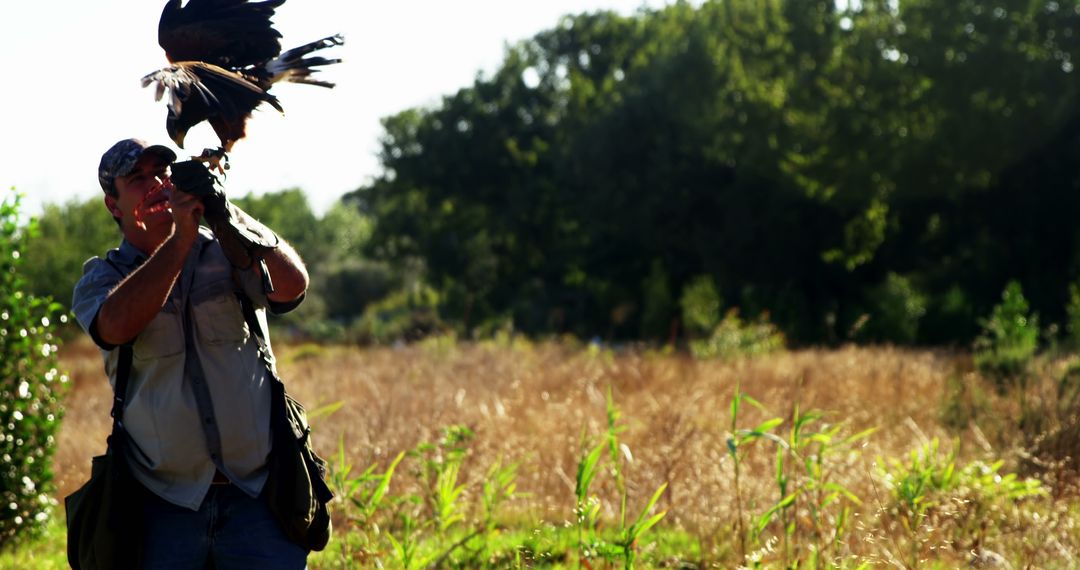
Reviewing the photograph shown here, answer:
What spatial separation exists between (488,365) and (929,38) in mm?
23309

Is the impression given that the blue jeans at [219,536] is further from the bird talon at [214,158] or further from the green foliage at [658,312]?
the green foliage at [658,312]

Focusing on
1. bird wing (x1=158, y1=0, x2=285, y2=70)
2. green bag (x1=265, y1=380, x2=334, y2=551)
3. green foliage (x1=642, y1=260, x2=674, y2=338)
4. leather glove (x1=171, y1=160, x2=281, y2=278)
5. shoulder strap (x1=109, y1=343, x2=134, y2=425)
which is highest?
bird wing (x1=158, y1=0, x2=285, y2=70)

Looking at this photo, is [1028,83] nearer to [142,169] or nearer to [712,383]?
[712,383]

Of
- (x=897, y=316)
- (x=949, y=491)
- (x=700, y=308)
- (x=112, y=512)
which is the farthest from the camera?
(x=897, y=316)

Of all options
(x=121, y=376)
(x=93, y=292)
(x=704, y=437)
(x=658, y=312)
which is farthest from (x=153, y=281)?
(x=658, y=312)

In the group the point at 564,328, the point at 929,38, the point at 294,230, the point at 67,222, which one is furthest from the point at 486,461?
the point at 294,230

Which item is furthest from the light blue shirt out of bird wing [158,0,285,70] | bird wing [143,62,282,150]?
bird wing [158,0,285,70]

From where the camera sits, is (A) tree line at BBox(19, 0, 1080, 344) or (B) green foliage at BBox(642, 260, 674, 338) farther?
(B) green foliage at BBox(642, 260, 674, 338)

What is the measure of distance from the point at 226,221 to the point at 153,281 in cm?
23

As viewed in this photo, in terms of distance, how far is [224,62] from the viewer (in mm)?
3387

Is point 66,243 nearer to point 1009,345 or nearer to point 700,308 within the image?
point 700,308

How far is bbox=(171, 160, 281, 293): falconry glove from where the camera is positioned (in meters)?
2.88

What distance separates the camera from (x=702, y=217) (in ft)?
123

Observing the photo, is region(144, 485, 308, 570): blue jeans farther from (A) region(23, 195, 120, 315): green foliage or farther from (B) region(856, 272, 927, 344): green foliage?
(B) region(856, 272, 927, 344): green foliage
